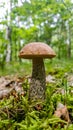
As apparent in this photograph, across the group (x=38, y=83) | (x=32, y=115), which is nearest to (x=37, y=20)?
(x=38, y=83)

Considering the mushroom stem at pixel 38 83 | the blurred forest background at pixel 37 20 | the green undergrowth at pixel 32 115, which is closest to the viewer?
the green undergrowth at pixel 32 115

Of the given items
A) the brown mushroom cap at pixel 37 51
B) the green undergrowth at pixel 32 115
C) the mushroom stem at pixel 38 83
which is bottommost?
the green undergrowth at pixel 32 115

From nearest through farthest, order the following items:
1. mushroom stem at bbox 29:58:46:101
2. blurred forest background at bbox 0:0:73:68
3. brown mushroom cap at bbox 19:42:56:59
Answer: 1. brown mushroom cap at bbox 19:42:56:59
2. mushroom stem at bbox 29:58:46:101
3. blurred forest background at bbox 0:0:73:68

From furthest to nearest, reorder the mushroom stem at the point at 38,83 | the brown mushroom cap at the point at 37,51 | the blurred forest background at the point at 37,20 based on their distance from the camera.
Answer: the blurred forest background at the point at 37,20 → the mushroom stem at the point at 38,83 → the brown mushroom cap at the point at 37,51

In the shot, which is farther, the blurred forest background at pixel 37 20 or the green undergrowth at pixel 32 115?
the blurred forest background at pixel 37 20

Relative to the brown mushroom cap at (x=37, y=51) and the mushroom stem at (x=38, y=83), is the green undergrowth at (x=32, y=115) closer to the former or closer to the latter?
the mushroom stem at (x=38, y=83)

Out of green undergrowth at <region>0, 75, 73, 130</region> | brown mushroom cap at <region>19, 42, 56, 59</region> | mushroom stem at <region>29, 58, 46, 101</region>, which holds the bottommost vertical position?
green undergrowth at <region>0, 75, 73, 130</region>

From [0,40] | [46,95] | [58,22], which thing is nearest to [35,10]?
[58,22]

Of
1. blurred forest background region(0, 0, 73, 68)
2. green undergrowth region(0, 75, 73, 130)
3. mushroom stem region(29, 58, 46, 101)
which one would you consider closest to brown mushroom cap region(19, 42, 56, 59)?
mushroom stem region(29, 58, 46, 101)

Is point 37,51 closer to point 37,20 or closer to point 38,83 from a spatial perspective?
point 38,83

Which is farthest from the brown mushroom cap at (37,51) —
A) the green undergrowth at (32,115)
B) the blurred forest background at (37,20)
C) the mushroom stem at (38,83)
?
the blurred forest background at (37,20)

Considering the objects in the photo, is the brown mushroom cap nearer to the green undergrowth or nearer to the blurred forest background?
the green undergrowth

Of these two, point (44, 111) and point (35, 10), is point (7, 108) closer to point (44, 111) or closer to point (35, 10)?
point (44, 111)
